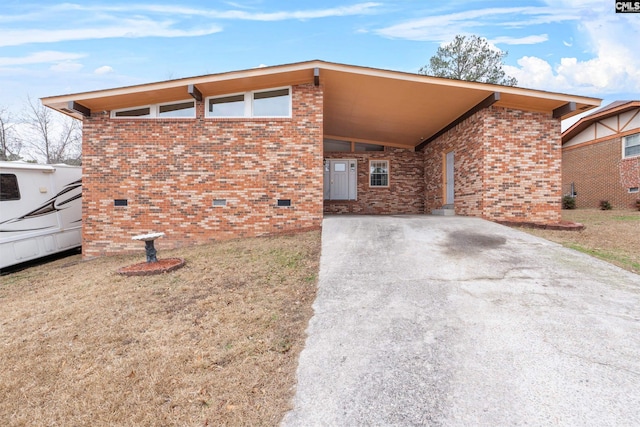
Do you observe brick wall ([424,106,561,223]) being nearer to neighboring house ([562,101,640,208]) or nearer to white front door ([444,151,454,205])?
white front door ([444,151,454,205])

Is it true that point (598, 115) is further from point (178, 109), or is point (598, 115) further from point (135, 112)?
point (135, 112)

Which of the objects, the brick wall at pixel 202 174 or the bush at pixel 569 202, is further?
the bush at pixel 569 202

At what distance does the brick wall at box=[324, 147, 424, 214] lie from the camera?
44.3 feet

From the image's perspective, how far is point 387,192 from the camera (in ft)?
44.4

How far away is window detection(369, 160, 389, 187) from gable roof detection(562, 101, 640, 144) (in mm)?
10920

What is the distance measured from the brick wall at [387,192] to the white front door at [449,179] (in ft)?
7.71

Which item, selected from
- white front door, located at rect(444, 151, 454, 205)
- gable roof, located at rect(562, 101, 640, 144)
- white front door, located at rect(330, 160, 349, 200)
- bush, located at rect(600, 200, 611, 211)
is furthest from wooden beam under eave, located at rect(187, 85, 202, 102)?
bush, located at rect(600, 200, 611, 211)

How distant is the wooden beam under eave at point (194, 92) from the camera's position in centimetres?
769

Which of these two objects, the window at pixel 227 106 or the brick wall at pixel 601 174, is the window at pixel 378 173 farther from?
the brick wall at pixel 601 174

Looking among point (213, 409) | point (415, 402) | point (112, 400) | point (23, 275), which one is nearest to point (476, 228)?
point (415, 402)

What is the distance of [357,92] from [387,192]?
5746 millimetres

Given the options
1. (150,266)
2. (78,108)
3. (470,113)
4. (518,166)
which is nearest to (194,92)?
(78,108)

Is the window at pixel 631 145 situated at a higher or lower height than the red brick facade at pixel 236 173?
higher

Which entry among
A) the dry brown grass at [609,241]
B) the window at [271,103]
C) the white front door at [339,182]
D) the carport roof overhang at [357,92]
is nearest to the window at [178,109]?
the carport roof overhang at [357,92]
